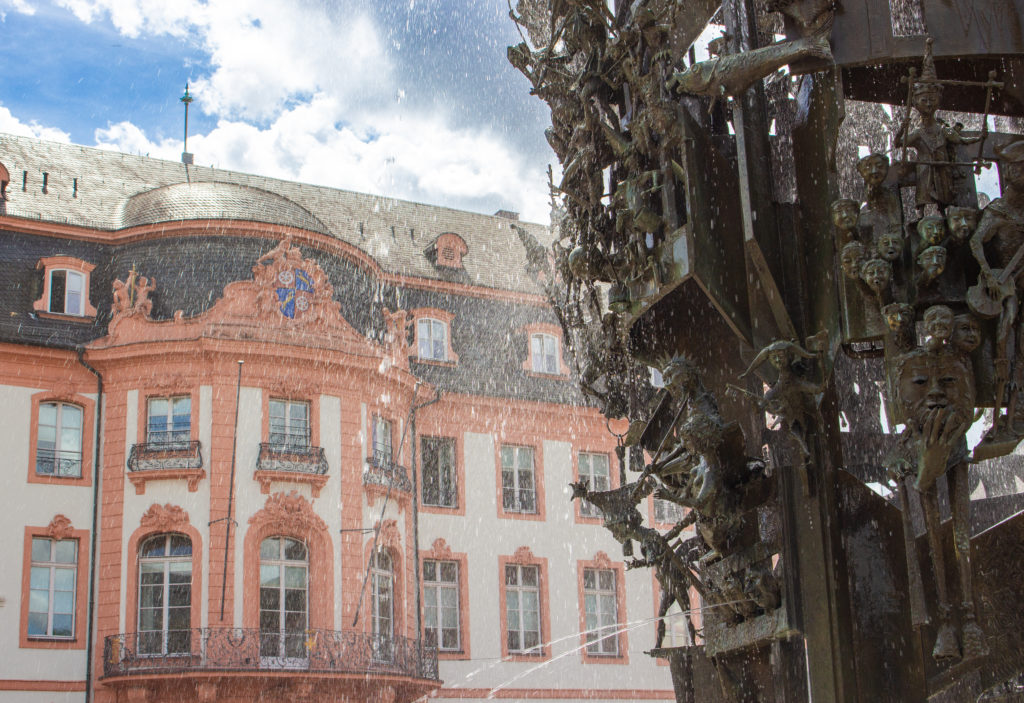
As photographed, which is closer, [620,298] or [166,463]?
[620,298]

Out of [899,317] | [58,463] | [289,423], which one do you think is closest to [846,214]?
[899,317]

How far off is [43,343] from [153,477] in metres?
3.64

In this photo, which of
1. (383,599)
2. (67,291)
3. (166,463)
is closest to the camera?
(166,463)

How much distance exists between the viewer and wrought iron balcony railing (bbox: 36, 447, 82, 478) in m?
27.7

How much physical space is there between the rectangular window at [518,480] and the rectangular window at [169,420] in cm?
792

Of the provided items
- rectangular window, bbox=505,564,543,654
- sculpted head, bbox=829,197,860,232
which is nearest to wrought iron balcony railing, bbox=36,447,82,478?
rectangular window, bbox=505,564,543,654

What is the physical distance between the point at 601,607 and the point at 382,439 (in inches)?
264

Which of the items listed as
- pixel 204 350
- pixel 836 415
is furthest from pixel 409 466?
pixel 836 415

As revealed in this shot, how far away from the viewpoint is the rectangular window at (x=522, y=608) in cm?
3117

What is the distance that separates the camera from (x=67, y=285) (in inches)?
1154

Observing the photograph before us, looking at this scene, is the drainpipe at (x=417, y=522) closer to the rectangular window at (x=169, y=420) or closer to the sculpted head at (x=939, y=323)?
the rectangular window at (x=169, y=420)

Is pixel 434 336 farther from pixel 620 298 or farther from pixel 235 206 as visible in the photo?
pixel 620 298

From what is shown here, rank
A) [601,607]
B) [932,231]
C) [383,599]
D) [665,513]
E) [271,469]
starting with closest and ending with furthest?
[932,231] → [271,469] → [383,599] → [601,607] → [665,513]

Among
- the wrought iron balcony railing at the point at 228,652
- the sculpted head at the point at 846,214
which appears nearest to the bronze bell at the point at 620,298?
the sculpted head at the point at 846,214
